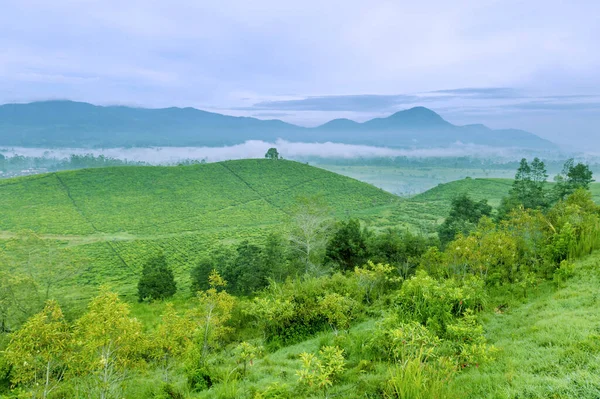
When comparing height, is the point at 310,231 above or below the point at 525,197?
below

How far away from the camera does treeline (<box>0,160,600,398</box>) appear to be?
544 cm

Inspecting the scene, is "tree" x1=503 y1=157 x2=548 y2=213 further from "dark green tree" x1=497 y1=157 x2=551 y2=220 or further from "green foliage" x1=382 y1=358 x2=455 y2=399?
"green foliage" x1=382 y1=358 x2=455 y2=399

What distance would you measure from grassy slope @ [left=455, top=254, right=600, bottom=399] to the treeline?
0.36m

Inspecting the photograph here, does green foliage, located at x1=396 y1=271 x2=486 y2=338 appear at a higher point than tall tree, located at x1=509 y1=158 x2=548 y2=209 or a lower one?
higher

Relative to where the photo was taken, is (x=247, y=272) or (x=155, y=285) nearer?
(x=247, y=272)

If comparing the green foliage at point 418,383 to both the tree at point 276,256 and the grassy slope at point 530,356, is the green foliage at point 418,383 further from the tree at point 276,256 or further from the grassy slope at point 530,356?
the tree at point 276,256

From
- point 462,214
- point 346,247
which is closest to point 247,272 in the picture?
point 346,247

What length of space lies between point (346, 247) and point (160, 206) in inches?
2399

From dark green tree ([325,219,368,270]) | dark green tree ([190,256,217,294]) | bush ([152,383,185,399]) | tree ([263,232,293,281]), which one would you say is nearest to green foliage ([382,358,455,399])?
bush ([152,383,185,399])

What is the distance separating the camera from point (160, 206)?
74500 mm

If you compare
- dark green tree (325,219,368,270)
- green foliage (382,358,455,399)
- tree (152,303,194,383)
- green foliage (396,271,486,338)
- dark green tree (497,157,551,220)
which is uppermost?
green foliage (382,358,455,399)

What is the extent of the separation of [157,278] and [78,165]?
167 meters

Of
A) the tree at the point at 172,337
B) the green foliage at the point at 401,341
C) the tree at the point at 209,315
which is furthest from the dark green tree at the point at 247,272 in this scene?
the green foliage at the point at 401,341

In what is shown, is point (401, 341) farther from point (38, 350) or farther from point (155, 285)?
point (155, 285)
